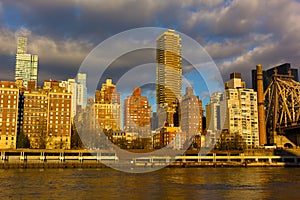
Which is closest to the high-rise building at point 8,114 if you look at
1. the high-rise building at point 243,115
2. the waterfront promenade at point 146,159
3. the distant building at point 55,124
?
the distant building at point 55,124

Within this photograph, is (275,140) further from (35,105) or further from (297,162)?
(35,105)

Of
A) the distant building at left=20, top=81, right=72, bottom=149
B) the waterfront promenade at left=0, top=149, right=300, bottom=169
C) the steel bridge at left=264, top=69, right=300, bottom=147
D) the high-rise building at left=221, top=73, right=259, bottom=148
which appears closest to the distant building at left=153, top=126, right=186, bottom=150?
the high-rise building at left=221, top=73, right=259, bottom=148

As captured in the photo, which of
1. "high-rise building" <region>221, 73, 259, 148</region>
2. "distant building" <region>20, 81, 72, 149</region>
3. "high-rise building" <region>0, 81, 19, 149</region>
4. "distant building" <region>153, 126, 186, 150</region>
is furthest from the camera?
"high-rise building" <region>221, 73, 259, 148</region>

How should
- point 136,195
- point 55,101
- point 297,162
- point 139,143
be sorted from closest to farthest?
point 136,195 → point 297,162 → point 55,101 → point 139,143

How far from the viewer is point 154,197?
40.3 metres

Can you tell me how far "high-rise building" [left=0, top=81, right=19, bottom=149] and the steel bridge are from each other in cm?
10468

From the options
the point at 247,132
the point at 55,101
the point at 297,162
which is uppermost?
the point at 55,101

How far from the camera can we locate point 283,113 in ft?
561

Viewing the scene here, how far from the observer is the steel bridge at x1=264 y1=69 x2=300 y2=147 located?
6201 inches

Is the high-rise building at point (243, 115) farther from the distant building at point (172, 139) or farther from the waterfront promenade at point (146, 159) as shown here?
the waterfront promenade at point (146, 159)

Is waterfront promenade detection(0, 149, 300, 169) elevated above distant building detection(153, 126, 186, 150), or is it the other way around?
distant building detection(153, 126, 186, 150)

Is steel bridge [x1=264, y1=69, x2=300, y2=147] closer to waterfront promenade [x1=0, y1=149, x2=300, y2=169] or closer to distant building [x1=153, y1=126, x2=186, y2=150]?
waterfront promenade [x1=0, y1=149, x2=300, y2=169]

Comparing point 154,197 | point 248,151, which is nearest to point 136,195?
point 154,197

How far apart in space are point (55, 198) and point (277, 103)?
146608 millimetres
